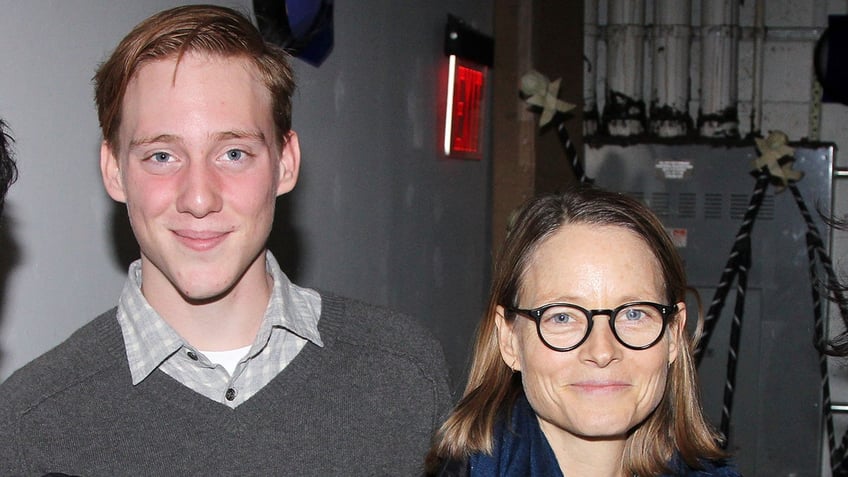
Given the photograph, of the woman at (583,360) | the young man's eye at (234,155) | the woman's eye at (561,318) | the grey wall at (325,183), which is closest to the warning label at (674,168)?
the grey wall at (325,183)

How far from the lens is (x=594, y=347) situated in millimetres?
1345

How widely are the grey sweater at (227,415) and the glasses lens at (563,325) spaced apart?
0.30 meters

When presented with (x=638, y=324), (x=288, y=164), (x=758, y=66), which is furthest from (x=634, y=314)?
(x=758, y=66)

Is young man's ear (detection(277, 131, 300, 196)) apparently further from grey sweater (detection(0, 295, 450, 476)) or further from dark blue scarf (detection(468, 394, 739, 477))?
dark blue scarf (detection(468, 394, 739, 477))

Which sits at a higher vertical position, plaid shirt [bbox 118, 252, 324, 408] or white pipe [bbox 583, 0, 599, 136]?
white pipe [bbox 583, 0, 599, 136]

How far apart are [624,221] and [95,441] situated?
82 centimetres

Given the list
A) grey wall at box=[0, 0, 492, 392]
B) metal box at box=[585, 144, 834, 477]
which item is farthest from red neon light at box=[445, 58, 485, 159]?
metal box at box=[585, 144, 834, 477]

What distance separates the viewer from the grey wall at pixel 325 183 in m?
1.58

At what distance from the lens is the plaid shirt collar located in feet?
4.59

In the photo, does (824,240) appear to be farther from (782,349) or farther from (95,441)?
(95,441)

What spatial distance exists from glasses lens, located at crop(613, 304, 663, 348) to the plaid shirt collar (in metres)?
0.48

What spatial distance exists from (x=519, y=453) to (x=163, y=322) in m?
0.58

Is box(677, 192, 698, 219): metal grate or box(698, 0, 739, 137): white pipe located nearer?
box(677, 192, 698, 219): metal grate

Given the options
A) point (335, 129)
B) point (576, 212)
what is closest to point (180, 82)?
point (576, 212)
